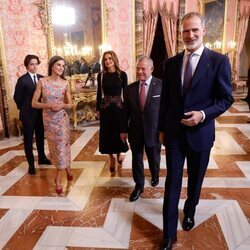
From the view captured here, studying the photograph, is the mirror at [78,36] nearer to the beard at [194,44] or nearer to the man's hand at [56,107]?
the man's hand at [56,107]

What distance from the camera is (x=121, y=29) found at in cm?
674

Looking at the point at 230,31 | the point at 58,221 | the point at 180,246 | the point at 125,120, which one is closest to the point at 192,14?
the point at 125,120

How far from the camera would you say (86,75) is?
6453 millimetres

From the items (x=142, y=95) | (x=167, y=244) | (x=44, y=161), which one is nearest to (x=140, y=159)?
(x=142, y=95)

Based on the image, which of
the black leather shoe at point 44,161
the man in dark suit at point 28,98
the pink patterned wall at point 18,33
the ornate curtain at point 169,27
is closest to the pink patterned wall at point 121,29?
the ornate curtain at point 169,27

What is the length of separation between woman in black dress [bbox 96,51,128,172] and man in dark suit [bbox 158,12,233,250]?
123 centimetres

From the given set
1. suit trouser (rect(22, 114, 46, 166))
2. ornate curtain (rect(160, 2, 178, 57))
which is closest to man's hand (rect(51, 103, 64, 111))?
suit trouser (rect(22, 114, 46, 166))

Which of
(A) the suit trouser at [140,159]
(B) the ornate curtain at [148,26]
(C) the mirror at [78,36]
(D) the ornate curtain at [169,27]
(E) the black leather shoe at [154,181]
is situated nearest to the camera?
(A) the suit trouser at [140,159]

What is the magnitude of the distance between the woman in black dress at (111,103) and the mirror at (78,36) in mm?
2962

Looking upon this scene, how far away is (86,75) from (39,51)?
3.85ft

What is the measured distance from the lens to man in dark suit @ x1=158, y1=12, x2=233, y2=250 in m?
1.89

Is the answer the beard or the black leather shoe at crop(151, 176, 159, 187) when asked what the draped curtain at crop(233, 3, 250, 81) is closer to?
the black leather shoe at crop(151, 176, 159, 187)

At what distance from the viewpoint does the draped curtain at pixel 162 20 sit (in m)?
7.25

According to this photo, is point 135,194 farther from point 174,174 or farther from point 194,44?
point 194,44
